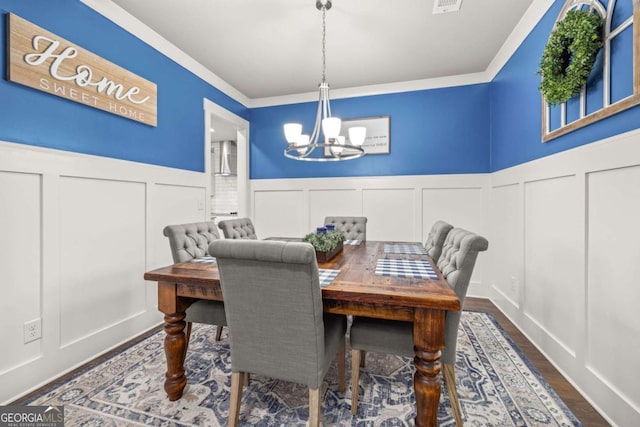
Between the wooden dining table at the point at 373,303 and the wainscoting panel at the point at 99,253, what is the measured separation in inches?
34.9

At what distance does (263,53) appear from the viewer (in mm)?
2883

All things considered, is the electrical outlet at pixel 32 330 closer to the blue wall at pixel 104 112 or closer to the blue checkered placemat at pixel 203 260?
the blue checkered placemat at pixel 203 260

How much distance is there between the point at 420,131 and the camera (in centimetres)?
357

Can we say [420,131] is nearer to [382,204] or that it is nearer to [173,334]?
[382,204]

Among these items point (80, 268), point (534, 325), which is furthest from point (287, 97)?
point (534, 325)

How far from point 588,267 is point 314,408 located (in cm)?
168

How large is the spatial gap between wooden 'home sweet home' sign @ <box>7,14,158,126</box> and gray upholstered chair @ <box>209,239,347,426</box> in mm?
1715

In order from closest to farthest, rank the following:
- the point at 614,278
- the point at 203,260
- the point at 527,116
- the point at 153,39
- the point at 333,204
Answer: the point at 614,278
the point at 203,260
the point at 527,116
the point at 153,39
the point at 333,204

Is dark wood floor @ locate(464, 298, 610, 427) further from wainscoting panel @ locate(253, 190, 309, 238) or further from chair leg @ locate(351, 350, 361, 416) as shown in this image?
wainscoting panel @ locate(253, 190, 309, 238)

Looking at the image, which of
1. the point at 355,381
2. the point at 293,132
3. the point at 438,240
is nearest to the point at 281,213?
the point at 293,132

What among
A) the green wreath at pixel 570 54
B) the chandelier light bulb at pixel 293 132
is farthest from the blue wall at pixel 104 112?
Answer: the green wreath at pixel 570 54

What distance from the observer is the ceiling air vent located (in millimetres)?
2111

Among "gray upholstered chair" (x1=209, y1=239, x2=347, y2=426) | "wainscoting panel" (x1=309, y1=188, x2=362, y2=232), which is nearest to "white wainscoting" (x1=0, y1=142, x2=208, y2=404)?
"gray upholstered chair" (x1=209, y1=239, x2=347, y2=426)

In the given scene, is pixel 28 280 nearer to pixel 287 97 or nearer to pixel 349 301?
pixel 349 301
